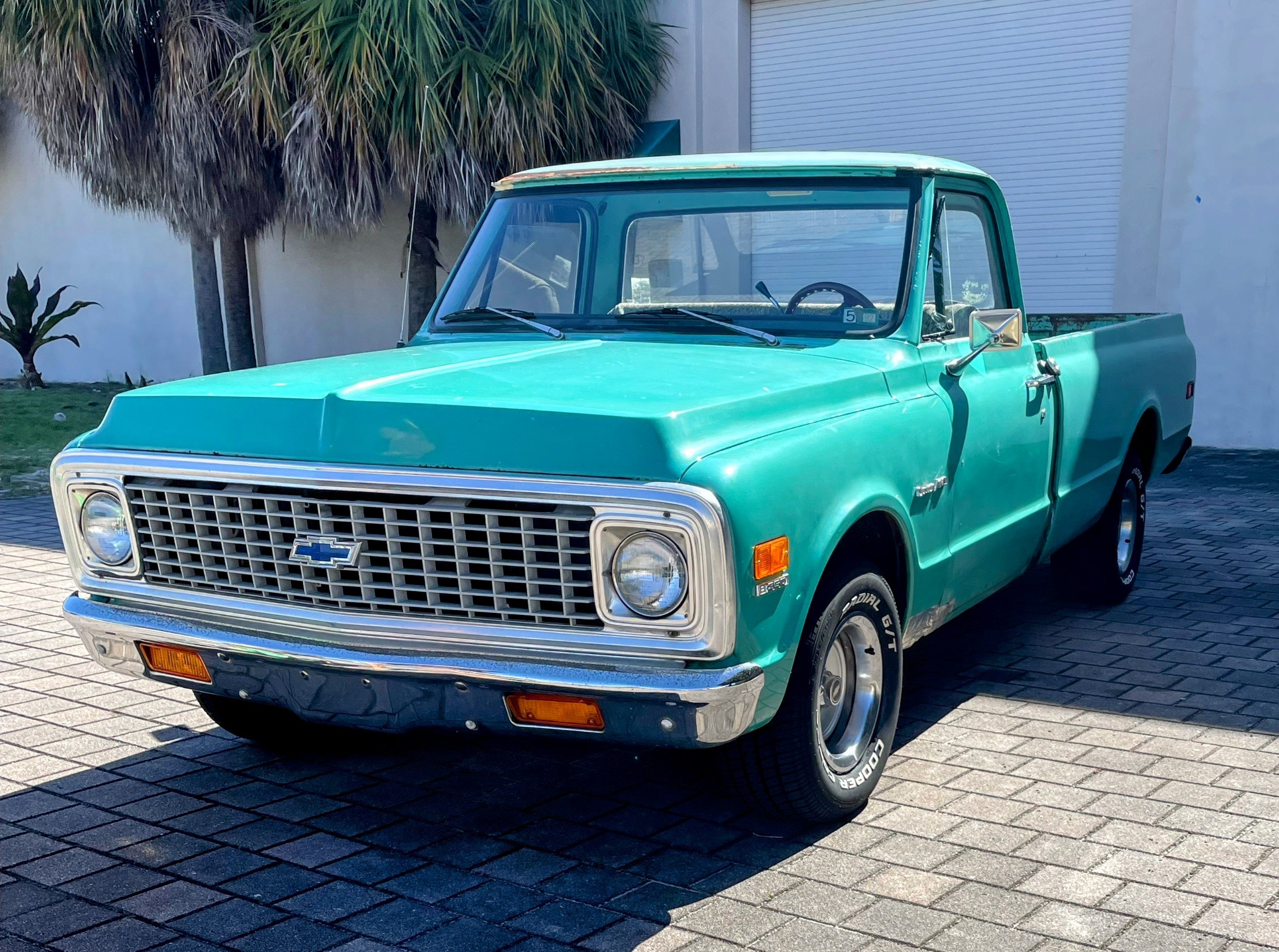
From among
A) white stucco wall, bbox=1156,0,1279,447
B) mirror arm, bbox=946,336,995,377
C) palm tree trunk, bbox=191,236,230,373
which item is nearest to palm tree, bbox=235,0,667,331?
palm tree trunk, bbox=191,236,230,373

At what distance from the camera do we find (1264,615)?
5719 millimetres

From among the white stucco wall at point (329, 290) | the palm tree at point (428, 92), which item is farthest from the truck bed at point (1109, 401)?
the white stucco wall at point (329, 290)

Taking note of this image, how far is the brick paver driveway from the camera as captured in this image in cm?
297

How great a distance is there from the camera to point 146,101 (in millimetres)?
12086

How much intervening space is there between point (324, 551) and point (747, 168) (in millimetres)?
2060

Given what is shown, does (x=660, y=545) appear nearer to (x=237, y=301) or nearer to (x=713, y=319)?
(x=713, y=319)

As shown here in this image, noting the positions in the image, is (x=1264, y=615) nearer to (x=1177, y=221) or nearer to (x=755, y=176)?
(x=755, y=176)

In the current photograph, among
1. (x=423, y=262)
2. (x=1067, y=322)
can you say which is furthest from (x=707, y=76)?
(x=1067, y=322)

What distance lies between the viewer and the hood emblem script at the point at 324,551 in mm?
3062

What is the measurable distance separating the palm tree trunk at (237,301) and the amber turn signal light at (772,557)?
1154 cm

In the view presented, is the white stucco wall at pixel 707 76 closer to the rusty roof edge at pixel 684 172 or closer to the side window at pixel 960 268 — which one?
the side window at pixel 960 268

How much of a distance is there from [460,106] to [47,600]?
20.3ft

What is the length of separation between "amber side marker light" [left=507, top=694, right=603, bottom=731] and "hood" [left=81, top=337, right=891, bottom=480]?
0.52 meters

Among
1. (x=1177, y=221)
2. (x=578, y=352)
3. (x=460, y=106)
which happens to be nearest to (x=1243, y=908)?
(x=578, y=352)
